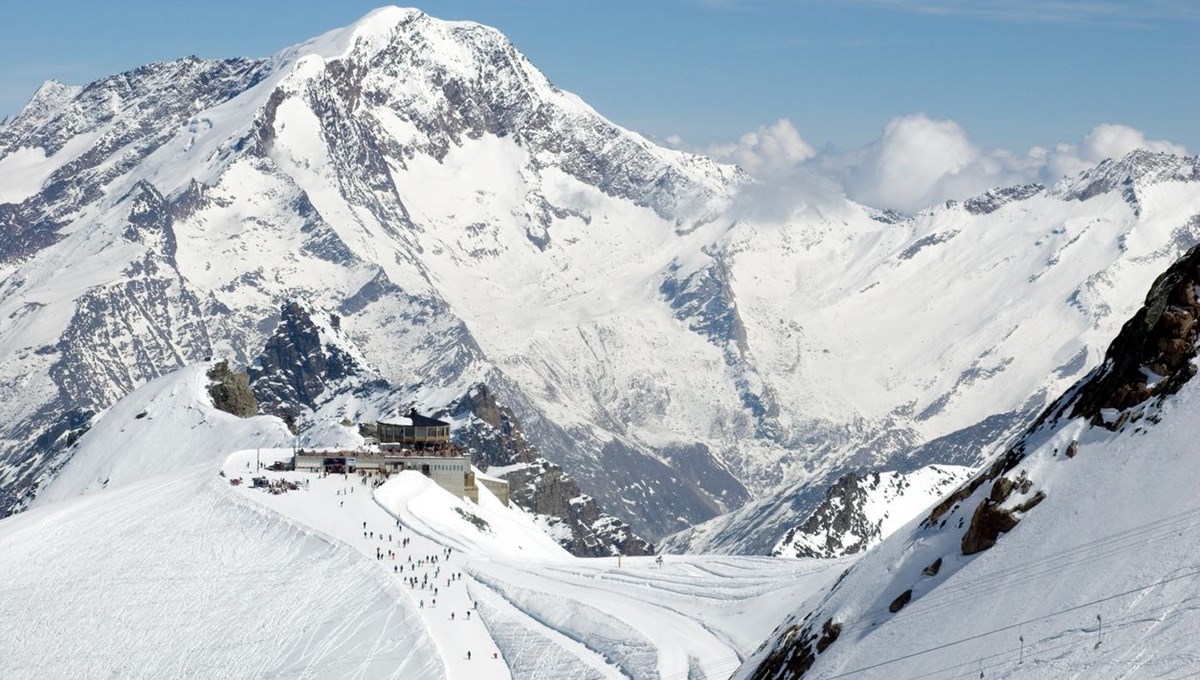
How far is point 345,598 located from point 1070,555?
2970 inches

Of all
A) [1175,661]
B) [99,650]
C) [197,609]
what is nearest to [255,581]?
[197,609]

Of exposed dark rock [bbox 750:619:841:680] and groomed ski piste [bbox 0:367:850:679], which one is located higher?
groomed ski piste [bbox 0:367:850:679]

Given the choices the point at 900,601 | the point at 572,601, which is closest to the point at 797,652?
the point at 900,601

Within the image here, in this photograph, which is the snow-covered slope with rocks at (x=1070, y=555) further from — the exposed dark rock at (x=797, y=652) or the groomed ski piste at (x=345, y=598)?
the groomed ski piste at (x=345, y=598)

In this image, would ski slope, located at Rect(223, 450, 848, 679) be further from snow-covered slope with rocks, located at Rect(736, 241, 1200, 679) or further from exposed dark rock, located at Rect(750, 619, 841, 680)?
snow-covered slope with rocks, located at Rect(736, 241, 1200, 679)

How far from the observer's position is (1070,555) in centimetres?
7281

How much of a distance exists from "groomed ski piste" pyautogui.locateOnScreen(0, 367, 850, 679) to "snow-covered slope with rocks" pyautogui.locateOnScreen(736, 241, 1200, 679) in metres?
23.7

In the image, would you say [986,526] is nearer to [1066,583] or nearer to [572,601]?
[1066,583]

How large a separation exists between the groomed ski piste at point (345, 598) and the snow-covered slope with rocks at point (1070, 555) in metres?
23.7

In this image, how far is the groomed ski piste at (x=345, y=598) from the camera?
115875 mm

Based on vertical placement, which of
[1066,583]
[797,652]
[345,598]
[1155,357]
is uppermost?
[345,598]

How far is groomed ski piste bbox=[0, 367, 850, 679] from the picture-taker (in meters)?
116

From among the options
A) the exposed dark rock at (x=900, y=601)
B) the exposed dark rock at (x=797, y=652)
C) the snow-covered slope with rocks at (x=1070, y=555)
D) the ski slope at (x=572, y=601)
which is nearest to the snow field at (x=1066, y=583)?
the snow-covered slope with rocks at (x=1070, y=555)

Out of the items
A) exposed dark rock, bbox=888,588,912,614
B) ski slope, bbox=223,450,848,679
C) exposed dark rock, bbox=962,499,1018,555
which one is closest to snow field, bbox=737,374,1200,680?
exposed dark rock, bbox=888,588,912,614
